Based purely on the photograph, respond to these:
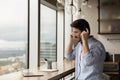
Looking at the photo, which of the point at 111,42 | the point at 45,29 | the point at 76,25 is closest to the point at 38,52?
the point at 45,29

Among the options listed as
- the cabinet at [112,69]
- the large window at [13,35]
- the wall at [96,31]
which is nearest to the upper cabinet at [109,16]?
the wall at [96,31]

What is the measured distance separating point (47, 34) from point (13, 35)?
5.32ft

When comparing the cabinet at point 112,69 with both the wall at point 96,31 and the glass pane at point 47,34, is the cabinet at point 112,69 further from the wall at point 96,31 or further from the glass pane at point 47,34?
the glass pane at point 47,34

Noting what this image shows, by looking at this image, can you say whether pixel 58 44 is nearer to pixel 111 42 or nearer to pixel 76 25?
pixel 111 42

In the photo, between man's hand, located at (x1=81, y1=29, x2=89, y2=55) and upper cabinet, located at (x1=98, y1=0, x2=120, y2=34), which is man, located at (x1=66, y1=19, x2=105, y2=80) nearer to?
man's hand, located at (x1=81, y1=29, x2=89, y2=55)

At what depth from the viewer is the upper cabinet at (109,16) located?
6480 mm

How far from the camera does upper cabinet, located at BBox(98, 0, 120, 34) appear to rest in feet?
21.3

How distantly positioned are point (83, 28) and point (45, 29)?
96.3 inches

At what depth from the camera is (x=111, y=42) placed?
662 cm

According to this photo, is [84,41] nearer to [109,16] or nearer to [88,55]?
[88,55]

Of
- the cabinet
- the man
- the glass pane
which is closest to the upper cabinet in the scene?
the cabinet

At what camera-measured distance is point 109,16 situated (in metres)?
6.53

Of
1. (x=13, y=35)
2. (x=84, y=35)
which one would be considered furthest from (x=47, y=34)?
(x=84, y=35)

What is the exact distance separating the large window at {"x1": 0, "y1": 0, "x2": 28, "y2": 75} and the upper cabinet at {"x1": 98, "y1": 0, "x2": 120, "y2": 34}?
2946mm
